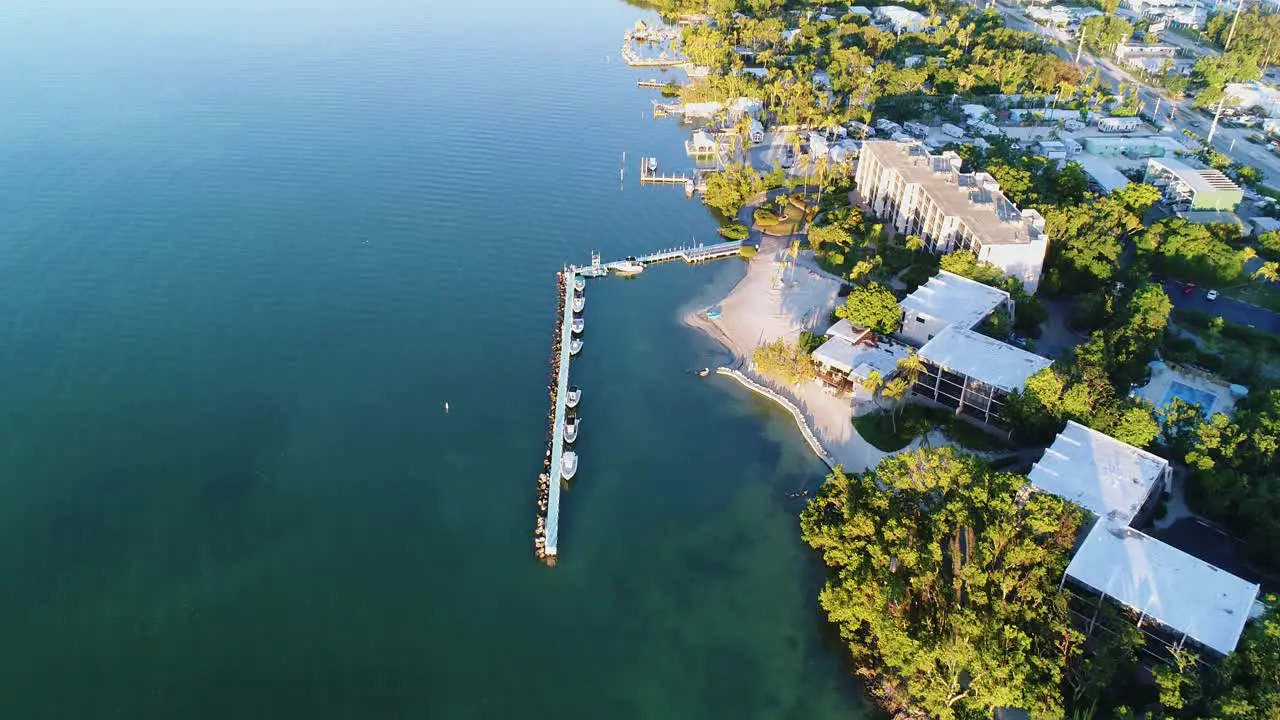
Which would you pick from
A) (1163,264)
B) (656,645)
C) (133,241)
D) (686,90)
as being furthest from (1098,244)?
(133,241)

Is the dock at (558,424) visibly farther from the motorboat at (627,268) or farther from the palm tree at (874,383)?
the palm tree at (874,383)

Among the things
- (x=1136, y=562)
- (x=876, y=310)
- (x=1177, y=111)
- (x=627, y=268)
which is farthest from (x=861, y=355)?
(x=1177, y=111)

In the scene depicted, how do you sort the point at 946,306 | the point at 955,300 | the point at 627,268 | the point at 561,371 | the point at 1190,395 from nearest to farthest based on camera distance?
the point at 1190,395 → the point at 561,371 → the point at 946,306 → the point at 955,300 → the point at 627,268

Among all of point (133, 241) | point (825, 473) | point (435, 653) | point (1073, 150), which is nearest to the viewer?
point (435, 653)

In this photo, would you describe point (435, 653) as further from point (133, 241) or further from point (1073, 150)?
point (1073, 150)

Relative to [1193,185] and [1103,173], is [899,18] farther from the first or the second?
[1193,185]
